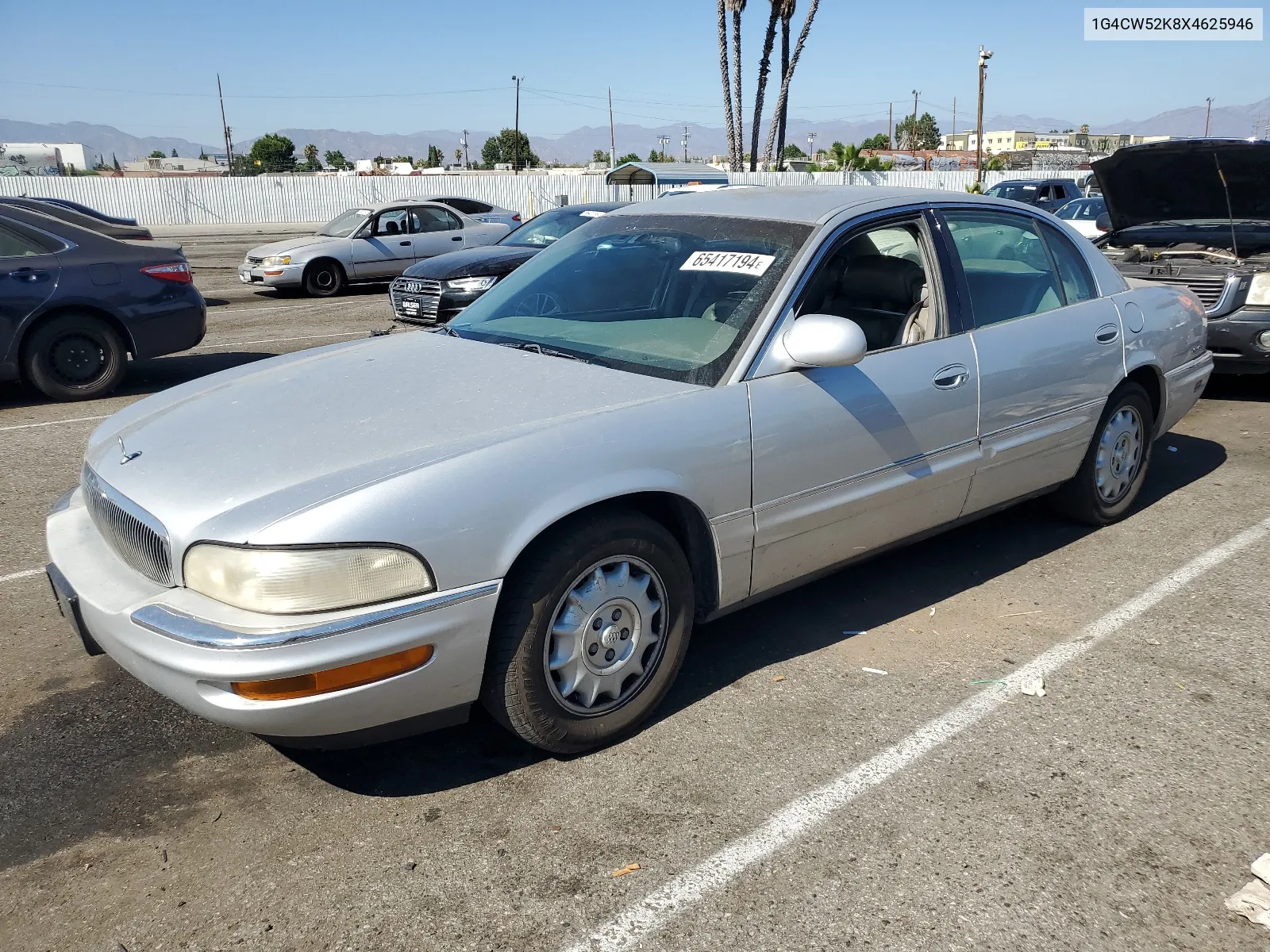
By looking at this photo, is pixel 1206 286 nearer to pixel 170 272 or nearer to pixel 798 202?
pixel 798 202

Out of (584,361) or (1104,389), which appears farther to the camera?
(1104,389)

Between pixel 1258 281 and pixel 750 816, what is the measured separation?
663 cm

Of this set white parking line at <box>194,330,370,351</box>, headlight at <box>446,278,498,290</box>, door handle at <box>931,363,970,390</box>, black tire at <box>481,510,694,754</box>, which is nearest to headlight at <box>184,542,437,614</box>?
black tire at <box>481,510,694,754</box>

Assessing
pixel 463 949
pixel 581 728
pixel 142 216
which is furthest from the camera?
pixel 142 216

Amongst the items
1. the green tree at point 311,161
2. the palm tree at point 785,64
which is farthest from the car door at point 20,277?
the green tree at point 311,161

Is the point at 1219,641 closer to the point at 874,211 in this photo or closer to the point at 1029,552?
the point at 1029,552

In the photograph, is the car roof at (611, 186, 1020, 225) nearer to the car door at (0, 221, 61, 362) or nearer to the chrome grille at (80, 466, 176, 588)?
the chrome grille at (80, 466, 176, 588)

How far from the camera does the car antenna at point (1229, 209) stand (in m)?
7.40

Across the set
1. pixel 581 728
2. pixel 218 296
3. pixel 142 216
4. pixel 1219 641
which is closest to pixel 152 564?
pixel 581 728

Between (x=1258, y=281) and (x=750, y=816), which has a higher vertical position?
(x=1258, y=281)

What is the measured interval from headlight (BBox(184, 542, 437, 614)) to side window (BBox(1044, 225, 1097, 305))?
3.39m

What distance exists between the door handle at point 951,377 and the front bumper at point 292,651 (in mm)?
1984

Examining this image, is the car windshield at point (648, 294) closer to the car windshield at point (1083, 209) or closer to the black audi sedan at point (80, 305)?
the black audi sedan at point (80, 305)

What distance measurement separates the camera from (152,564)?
9.30 feet
